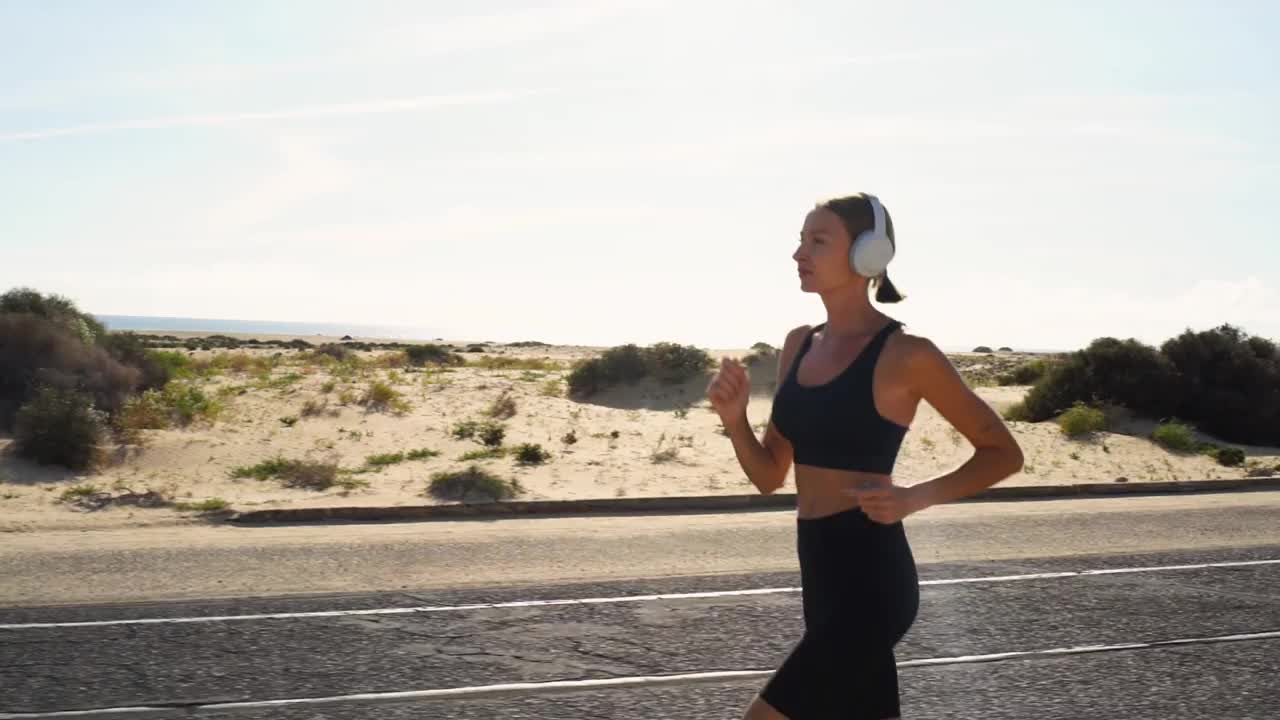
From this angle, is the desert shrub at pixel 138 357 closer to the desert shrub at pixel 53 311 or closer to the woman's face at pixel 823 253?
the desert shrub at pixel 53 311

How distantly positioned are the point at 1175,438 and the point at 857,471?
19.2m

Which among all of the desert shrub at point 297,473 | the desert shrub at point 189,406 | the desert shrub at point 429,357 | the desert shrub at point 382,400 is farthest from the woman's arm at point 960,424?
the desert shrub at point 429,357

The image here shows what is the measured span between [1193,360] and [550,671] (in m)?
21.4

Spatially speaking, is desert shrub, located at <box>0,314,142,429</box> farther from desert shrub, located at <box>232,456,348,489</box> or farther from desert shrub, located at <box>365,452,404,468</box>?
A: desert shrub, located at <box>365,452,404,468</box>

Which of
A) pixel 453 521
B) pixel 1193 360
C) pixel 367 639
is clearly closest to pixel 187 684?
pixel 367 639

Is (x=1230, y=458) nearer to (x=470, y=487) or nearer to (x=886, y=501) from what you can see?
(x=470, y=487)

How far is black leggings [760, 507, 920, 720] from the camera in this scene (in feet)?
10.2

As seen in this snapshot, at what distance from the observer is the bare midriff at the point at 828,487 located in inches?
124

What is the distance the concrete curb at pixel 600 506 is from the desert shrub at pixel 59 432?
4184mm

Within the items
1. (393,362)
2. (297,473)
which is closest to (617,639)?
(297,473)

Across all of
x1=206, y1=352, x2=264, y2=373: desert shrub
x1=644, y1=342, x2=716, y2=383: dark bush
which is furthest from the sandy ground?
x1=206, y1=352, x2=264, y2=373: desert shrub

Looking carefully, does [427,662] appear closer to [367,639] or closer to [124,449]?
[367,639]

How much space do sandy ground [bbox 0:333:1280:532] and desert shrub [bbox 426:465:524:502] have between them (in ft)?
0.69

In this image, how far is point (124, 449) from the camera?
16125 millimetres
